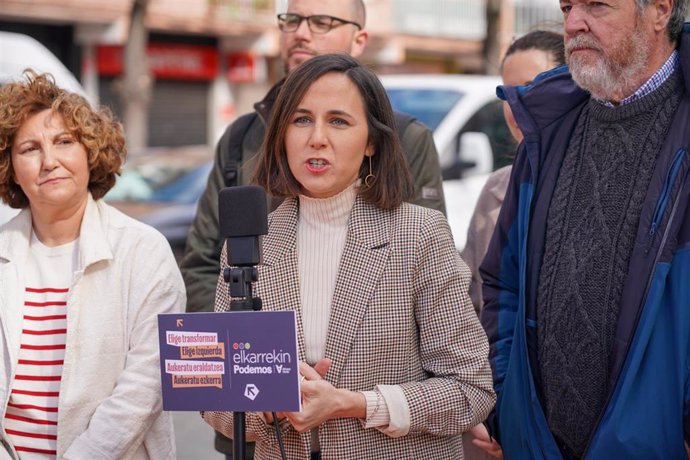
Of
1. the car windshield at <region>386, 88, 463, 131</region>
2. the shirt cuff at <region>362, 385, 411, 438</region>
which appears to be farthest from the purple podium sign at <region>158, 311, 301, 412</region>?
the car windshield at <region>386, 88, 463, 131</region>

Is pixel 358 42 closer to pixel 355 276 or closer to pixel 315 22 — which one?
pixel 315 22

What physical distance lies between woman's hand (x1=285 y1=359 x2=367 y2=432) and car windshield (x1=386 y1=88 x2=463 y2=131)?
23.0 ft

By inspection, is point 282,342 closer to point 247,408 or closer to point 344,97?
point 247,408

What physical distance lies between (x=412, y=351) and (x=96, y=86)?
2259cm

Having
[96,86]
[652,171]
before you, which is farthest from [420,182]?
[96,86]

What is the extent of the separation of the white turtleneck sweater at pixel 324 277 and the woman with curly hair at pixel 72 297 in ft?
1.96

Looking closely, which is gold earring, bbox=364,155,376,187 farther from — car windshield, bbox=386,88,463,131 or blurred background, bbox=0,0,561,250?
blurred background, bbox=0,0,561,250

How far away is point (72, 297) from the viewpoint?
3408 millimetres

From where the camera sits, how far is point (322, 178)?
308cm

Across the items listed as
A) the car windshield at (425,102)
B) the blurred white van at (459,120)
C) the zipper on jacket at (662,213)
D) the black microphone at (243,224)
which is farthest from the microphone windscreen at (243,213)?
the car windshield at (425,102)

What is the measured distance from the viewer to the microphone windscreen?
2.67 m

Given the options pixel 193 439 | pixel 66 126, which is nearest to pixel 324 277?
pixel 66 126

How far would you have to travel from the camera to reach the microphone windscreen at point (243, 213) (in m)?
2.67

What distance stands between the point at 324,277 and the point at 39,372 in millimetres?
965
